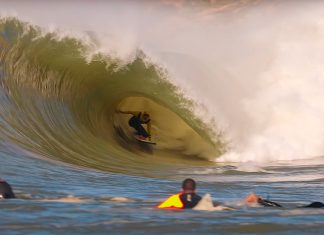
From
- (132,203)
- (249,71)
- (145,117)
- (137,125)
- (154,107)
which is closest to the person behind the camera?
(132,203)

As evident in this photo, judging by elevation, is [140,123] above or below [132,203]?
above

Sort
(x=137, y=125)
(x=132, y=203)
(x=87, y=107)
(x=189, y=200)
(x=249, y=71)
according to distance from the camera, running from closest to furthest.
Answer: (x=189, y=200) < (x=132, y=203) < (x=87, y=107) < (x=137, y=125) < (x=249, y=71)

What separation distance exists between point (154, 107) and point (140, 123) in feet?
1.89

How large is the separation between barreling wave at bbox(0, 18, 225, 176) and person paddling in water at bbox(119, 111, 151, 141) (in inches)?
5.5

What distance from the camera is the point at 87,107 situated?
20156mm

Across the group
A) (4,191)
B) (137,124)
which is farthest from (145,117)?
(4,191)

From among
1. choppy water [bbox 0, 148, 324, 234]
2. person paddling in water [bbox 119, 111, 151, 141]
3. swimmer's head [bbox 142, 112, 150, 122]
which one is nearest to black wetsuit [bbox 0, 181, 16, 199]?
choppy water [bbox 0, 148, 324, 234]

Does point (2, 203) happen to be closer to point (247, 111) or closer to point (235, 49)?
point (247, 111)

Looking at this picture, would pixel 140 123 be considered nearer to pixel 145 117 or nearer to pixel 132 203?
pixel 145 117

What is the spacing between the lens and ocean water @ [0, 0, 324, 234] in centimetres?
1262

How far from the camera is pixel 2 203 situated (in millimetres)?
8867

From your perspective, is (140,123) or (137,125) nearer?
(137,125)

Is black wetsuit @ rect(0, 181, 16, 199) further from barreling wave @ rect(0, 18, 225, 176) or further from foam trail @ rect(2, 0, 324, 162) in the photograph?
foam trail @ rect(2, 0, 324, 162)

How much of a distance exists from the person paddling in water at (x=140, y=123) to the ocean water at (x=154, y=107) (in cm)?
21
